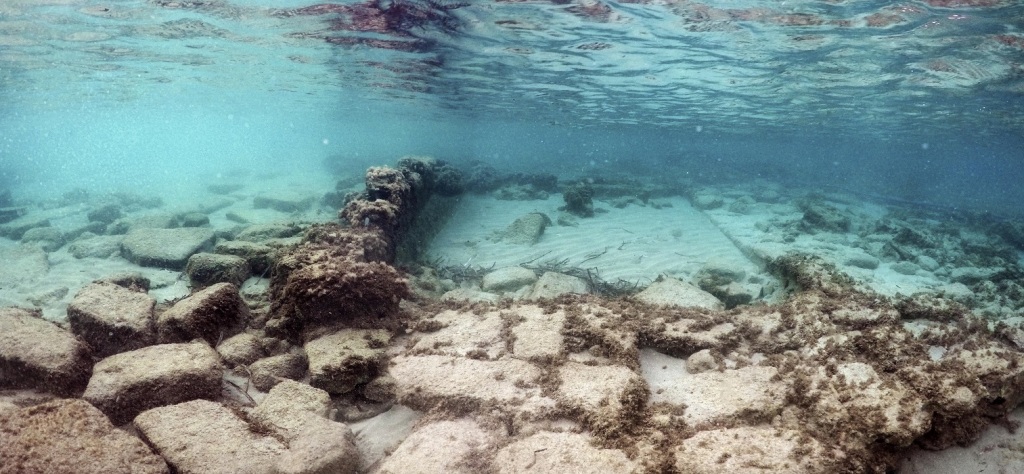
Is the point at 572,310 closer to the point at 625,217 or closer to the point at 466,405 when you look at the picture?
the point at 466,405

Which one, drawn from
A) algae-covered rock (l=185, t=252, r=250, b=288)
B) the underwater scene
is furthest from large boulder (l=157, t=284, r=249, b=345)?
algae-covered rock (l=185, t=252, r=250, b=288)

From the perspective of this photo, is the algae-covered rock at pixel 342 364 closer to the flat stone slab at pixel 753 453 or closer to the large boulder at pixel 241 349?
the large boulder at pixel 241 349

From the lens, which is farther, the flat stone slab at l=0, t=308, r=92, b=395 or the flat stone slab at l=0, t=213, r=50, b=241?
the flat stone slab at l=0, t=213, r=50, b=241

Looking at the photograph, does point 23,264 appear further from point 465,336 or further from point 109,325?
point 465,336

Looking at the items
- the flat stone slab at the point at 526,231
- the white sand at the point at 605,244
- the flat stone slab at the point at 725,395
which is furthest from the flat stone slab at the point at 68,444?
the flat stone slab at the point at 526,231

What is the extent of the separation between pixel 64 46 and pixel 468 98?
1985 centimetres

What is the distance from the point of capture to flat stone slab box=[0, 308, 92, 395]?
3.55 metres

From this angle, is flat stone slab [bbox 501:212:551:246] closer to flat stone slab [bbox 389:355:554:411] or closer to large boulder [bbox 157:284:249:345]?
large boulder [bbox 157:284:249:345]

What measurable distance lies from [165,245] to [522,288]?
7962 mm

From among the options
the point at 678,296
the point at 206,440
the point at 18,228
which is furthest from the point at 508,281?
the point at 18,228

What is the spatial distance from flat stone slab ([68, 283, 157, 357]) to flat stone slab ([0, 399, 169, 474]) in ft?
4.94

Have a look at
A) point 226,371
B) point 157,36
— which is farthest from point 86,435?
point 157,36

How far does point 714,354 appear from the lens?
387cm

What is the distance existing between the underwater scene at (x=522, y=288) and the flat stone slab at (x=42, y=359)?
0.02m
